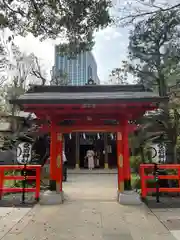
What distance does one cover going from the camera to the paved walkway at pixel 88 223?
4.80 m

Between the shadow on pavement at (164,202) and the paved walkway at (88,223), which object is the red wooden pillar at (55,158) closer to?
the paved walkway at (88,223)

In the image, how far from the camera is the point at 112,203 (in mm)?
7711

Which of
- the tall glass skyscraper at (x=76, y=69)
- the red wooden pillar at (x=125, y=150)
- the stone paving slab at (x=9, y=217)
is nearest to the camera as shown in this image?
the stone paving slab at (x=9, y=217)

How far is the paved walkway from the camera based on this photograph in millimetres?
4805

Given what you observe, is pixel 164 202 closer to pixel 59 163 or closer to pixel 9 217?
pixel 59 163

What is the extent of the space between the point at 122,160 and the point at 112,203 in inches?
55.2

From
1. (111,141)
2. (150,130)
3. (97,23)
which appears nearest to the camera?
(97,23)

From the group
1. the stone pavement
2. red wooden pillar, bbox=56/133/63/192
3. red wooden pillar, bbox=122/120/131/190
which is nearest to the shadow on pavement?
the stone pavement

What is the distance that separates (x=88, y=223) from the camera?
221 inches

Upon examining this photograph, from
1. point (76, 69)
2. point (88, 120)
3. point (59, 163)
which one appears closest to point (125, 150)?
point (88, 120)

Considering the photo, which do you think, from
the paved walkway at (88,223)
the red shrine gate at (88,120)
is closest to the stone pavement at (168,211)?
the paved walkway at (88,223)

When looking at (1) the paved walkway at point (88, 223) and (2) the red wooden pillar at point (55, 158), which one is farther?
(2) the red wooden pillar at point (55, 158)

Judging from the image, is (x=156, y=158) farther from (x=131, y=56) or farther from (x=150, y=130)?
(x=131, y=56)

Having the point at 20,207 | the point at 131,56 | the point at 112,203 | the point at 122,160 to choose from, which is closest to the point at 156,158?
the point at 122,160
